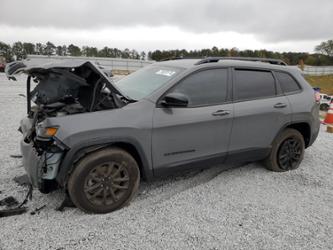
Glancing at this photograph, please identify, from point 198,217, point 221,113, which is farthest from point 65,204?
point 221,113

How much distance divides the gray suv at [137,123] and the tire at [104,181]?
0.4 inches

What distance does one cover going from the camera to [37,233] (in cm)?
276

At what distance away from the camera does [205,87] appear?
3641 millimetres

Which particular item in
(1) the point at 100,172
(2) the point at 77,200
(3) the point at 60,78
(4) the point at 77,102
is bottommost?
(2) the point at 77,200

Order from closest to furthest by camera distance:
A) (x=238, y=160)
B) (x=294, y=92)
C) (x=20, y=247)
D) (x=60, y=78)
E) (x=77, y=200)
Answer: (x=20, y=247)
(x=77, y=200)
(x=60, y=78)
(x=238, y=160)
(x=294, y=92)

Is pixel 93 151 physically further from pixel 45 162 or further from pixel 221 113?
pixel 221 113

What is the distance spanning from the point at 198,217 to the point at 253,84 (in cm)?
208

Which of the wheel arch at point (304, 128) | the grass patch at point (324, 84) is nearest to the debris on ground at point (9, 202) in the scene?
the wheel arch at point (304, 128)

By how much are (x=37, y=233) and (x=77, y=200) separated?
48 centimetres

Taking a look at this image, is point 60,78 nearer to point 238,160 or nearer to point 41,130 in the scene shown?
point 41,130

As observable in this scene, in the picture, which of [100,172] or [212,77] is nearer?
[100,172]

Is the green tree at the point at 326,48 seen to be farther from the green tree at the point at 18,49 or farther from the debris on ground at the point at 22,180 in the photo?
the debris on ground at the point at 22,180

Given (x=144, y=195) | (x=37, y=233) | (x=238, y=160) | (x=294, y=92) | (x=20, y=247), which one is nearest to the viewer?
(x=20, y=247)

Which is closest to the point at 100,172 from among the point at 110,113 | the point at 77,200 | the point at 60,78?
the point at 77,200
